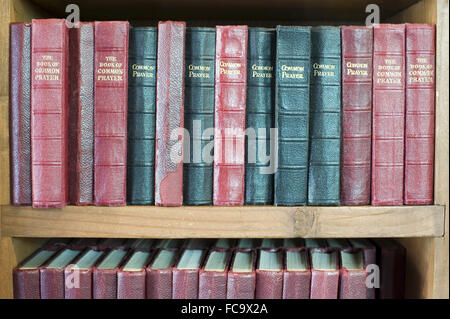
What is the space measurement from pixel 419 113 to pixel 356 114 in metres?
0.11

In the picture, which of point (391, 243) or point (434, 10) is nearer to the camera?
point (434, 10)

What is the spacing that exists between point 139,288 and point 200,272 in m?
0.11

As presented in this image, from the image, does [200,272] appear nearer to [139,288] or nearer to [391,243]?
[139,288]

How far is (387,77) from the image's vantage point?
718 mm

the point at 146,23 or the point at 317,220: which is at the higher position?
the point at 146,23

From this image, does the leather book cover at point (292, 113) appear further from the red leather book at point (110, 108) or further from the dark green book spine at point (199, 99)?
the red leather book at point (110, 108)

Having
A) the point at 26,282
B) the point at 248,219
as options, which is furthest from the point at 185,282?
the point at 26,282

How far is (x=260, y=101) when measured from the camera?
73 centimetres

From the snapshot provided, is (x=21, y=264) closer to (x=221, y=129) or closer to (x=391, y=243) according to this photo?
(x=221, y=129)

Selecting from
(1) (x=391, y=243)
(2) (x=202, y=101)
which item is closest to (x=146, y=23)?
(2) (x=202, y=101)

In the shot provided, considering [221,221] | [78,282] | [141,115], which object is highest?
[141,115]

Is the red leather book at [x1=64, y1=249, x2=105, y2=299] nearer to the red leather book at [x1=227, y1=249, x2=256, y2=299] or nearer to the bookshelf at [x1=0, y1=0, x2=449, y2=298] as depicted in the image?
A: the bookshelf at [x1=0, y1=0, x2=449, y2=298]

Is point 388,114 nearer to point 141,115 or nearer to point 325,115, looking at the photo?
point 325,115
